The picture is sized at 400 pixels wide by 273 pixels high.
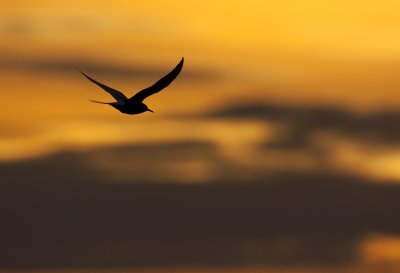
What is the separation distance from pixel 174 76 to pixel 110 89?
4.51 meters

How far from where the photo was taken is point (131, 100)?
7969cm

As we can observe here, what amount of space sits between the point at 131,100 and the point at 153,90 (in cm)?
144

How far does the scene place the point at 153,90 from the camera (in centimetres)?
7881

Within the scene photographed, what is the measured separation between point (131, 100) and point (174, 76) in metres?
3.13

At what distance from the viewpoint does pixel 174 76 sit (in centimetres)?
7756

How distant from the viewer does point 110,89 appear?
8081cm

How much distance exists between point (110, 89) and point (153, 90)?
2895mm

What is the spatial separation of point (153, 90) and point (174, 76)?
1.70 metres
